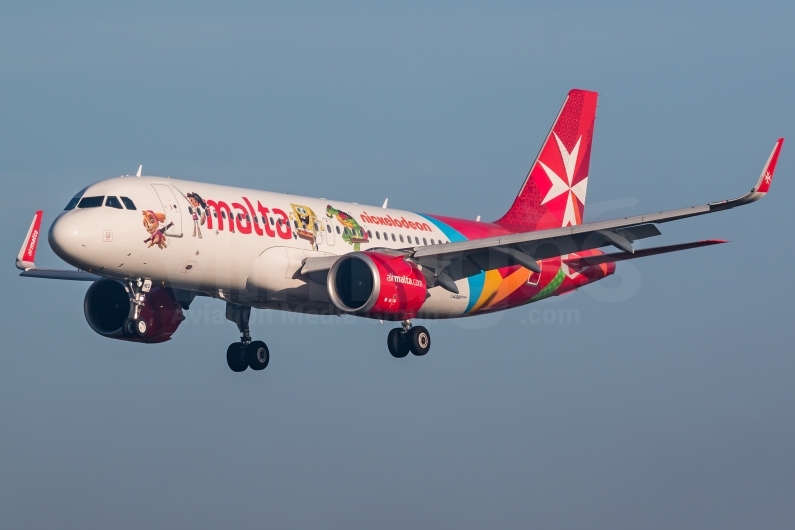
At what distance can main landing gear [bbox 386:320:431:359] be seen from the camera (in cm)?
4756

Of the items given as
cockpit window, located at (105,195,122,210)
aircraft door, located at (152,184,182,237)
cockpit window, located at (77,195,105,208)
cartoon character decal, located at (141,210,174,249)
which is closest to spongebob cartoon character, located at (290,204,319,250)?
aircraft door, located at (152,184,182,237)

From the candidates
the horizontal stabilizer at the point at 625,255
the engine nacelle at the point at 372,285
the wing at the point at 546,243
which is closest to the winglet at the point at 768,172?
the wing at the point at 546,243

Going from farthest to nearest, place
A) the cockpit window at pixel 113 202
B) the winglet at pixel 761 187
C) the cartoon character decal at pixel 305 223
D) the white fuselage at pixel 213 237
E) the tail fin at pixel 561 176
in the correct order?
the tail fin at pixel 561 176 < the cartoon character decal at pixel 305 223 < the cockpit window at pixel 113 202 < the white fuselage at pixel 213 237 < the winglet at pixel 761 187

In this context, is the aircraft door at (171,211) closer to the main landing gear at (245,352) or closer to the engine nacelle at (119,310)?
the engine nacelle at (119,310)

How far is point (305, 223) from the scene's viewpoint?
148 ft

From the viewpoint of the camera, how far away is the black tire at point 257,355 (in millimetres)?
49625

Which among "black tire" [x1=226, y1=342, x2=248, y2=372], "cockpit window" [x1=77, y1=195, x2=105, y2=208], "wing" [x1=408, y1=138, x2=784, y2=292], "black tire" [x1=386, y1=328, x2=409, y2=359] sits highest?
"wing" [x1=408, y1=138, x2=784, y2=292]

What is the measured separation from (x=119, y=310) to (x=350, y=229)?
8.82 meters

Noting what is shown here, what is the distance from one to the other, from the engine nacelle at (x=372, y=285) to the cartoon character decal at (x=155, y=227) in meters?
5.65

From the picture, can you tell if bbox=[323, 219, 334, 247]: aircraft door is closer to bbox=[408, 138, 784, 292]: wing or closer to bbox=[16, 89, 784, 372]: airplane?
bbox=[16, 89, 784, 372]: airplane

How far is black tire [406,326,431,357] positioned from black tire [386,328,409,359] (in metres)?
0.26

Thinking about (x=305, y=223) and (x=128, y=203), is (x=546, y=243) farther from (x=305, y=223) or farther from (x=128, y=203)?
(x=128, y=203)

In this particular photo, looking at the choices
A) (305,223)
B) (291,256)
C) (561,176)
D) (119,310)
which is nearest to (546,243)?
(305,223)

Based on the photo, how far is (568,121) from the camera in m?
58.6
